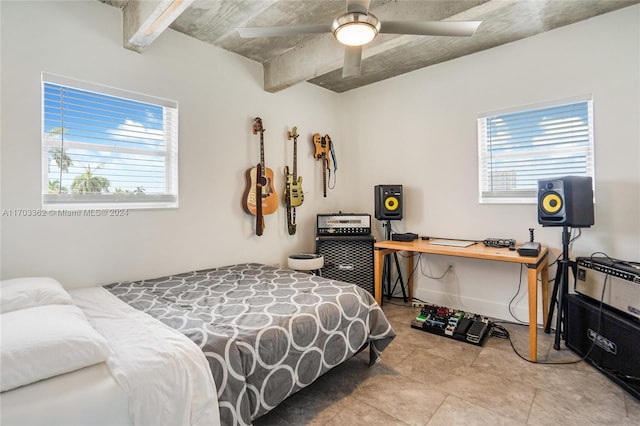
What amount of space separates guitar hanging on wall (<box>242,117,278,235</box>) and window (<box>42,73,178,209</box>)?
0.66m

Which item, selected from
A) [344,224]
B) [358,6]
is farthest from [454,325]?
[358,6]

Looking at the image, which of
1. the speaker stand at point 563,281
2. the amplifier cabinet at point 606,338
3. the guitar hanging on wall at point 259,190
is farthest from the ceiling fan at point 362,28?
the amplifier cabinet at point 606,338

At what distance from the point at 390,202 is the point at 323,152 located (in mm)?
1032

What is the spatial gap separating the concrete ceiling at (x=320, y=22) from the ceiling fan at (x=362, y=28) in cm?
44

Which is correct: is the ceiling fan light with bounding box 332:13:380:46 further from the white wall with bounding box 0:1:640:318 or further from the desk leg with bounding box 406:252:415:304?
the desk leg with bounding box 406:252:415:304

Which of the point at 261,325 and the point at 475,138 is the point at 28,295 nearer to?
the point at 261,325

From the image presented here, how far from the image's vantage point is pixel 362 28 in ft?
5.28

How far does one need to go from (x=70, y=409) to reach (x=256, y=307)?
0.91 m

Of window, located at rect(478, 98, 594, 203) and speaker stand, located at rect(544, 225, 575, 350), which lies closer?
speaker stand, located at rect(544, 225, 575, 350)

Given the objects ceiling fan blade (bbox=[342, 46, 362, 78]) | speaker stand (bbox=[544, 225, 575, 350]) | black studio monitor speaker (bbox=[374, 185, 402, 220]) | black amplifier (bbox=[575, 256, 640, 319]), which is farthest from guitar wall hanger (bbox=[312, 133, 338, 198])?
black amplifier (bbox=[575, 256, 640, 319])

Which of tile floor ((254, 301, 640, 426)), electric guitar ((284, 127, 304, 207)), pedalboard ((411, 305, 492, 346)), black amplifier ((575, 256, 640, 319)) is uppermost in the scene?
electric guitar ((284, 127, 304, 207))

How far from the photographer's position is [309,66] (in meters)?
2.77

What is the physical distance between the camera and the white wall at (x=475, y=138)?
2.38 metres

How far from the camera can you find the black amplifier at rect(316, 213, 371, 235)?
3389 millimetres
